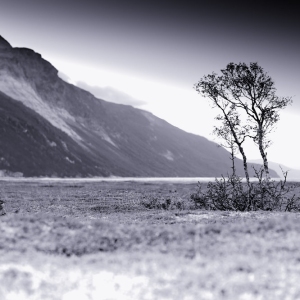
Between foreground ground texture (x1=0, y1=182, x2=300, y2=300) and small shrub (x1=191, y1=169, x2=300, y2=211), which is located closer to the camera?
foreground ground texture (x1=0, y1=182, x2=300, y2=300)

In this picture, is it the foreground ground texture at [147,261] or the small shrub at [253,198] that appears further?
the small shrub at [253,198]

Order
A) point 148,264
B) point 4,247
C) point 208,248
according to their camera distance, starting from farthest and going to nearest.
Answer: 1. point 4,247
2. point 208,248
3. point 148,264

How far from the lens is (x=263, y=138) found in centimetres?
2955

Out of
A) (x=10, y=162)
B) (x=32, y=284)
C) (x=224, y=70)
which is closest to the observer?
(x=32, y=284)

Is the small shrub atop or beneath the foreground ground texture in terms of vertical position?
atop

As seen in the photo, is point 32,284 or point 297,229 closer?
point 32,284

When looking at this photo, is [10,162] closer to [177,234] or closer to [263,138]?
[263,138]

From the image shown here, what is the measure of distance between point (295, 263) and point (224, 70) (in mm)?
24647

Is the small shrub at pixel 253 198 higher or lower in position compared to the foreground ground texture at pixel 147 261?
higher

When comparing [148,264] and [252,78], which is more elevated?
[252,78]

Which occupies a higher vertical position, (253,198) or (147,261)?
(253,198)

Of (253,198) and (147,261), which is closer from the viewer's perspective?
(147,261)

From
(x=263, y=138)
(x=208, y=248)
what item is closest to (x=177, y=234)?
(x=208, y=248)

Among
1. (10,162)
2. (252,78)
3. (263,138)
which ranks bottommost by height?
(10,162)
